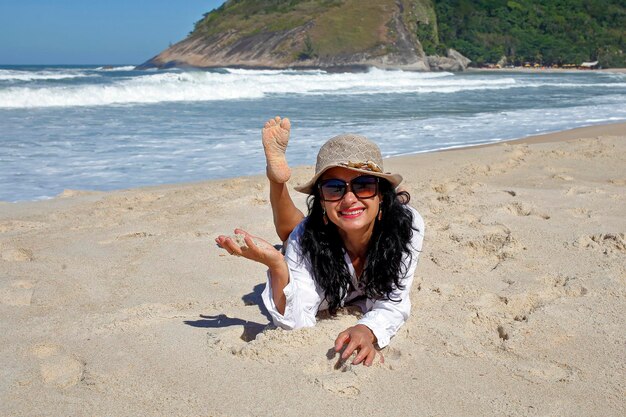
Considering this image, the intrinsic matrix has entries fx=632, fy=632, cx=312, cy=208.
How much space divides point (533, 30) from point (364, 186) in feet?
275

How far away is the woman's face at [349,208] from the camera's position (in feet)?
7.72

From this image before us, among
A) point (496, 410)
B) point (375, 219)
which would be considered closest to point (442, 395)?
point (496, 410)

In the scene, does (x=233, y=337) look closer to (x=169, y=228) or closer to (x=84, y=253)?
(x=84, y=253)

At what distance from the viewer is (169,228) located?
438 centimetres

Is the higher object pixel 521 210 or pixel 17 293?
pixel 521 210

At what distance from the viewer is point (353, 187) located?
7.72ft

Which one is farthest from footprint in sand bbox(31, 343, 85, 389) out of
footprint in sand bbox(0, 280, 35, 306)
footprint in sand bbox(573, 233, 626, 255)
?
footprint in sand bbox(573, 233, 626, 255)

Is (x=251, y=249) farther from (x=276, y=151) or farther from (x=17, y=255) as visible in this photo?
(x=17, y=255)

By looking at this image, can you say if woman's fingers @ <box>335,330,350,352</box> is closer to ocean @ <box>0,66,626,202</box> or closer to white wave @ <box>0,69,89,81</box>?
ocean @ <box>0,66,626,202</box>

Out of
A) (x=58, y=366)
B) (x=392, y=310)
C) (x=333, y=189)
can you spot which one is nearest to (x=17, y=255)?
(x=58, y=366)

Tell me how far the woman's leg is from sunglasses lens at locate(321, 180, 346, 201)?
1.08ft

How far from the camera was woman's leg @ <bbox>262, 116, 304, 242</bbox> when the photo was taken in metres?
2.68

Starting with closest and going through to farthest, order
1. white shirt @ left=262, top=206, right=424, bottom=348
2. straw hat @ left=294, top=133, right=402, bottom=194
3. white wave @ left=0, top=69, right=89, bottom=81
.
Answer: straw hat @ left=294, top=133, right=402, bottom=194, white shirt @ left=262, top=206, right=424, bottom=348, white wave @ left=0, top=69, right=89, bottom=81

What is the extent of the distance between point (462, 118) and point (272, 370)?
35.4 ft
